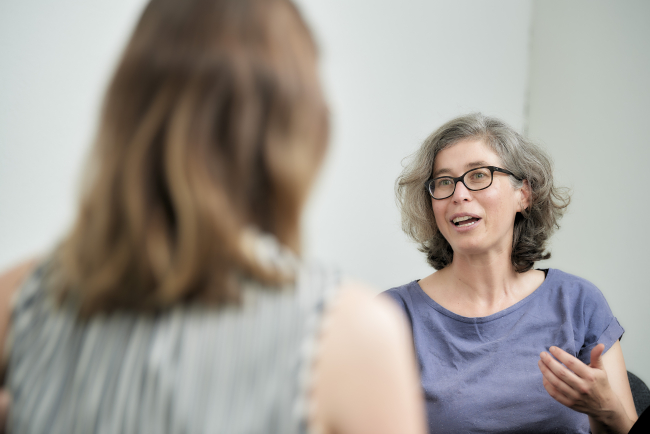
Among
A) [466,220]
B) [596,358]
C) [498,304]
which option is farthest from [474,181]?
[596,358]

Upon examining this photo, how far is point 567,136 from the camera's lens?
2.62 m

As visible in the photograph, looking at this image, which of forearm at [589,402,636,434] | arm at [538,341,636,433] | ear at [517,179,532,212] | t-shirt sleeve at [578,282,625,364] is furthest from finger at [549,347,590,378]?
ear at [517,179,532,212]

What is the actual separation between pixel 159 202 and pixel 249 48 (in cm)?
21

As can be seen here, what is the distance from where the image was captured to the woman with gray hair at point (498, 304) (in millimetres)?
1399

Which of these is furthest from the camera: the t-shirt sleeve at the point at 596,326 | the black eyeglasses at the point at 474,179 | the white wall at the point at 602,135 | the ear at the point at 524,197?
the white wall at the point at 602,135

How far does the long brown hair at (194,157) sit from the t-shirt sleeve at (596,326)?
A: 135cm

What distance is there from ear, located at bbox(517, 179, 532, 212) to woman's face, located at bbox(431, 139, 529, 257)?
0.6 inches

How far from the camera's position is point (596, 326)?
1.55 metres

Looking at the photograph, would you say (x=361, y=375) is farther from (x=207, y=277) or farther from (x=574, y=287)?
(x=574, y=287)

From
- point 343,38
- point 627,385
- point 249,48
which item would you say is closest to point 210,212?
point 249,48

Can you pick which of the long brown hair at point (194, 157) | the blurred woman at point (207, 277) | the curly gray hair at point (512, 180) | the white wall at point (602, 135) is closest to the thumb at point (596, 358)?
the curly gray hair at point (512, 180)

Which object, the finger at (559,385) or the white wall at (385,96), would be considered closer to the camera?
the finger at (559,385)

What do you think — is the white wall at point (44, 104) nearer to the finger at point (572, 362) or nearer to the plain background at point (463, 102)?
the plain background at point (463, 102)

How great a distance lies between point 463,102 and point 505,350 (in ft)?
4.82
